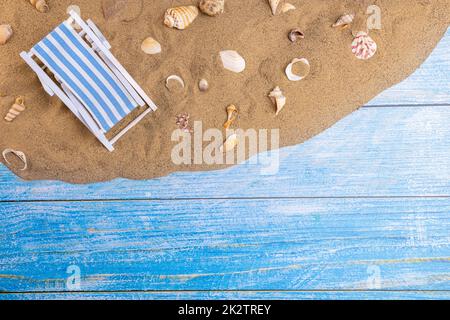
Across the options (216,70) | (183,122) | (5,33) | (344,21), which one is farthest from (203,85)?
(5,33)

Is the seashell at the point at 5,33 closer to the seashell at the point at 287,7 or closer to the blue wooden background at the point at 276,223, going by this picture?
the blue wooden background at the point at 276,223

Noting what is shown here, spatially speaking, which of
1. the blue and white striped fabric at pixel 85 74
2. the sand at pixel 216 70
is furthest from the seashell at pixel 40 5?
the blue and white striped fabric at pixel 85 74

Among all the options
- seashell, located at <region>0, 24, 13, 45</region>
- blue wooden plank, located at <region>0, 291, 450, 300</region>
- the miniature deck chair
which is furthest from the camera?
blue wooden plank, located at <region>0, 291, 450, 300</region>

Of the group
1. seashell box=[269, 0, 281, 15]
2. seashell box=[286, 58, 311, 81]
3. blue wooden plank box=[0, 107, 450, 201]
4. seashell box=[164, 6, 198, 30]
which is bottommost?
blue wooden plank box=[0, 107, 450, 201]

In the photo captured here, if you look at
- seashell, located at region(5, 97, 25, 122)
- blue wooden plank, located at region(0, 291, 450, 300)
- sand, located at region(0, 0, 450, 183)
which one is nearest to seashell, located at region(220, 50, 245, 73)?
sand, located at region(0, 0, 450, 183)

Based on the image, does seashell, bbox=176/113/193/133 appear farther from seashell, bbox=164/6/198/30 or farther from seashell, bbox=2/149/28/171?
seashell, bbox=2/149/28/171

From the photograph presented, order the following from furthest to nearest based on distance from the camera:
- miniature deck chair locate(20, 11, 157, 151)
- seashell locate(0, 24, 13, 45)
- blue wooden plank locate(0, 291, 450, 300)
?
blue wooden plank locate(0, 291, 450, 300) → seashell locate(0, 24, 13, 45) → miniature deck chair locate(20, 11, 157, 151)
